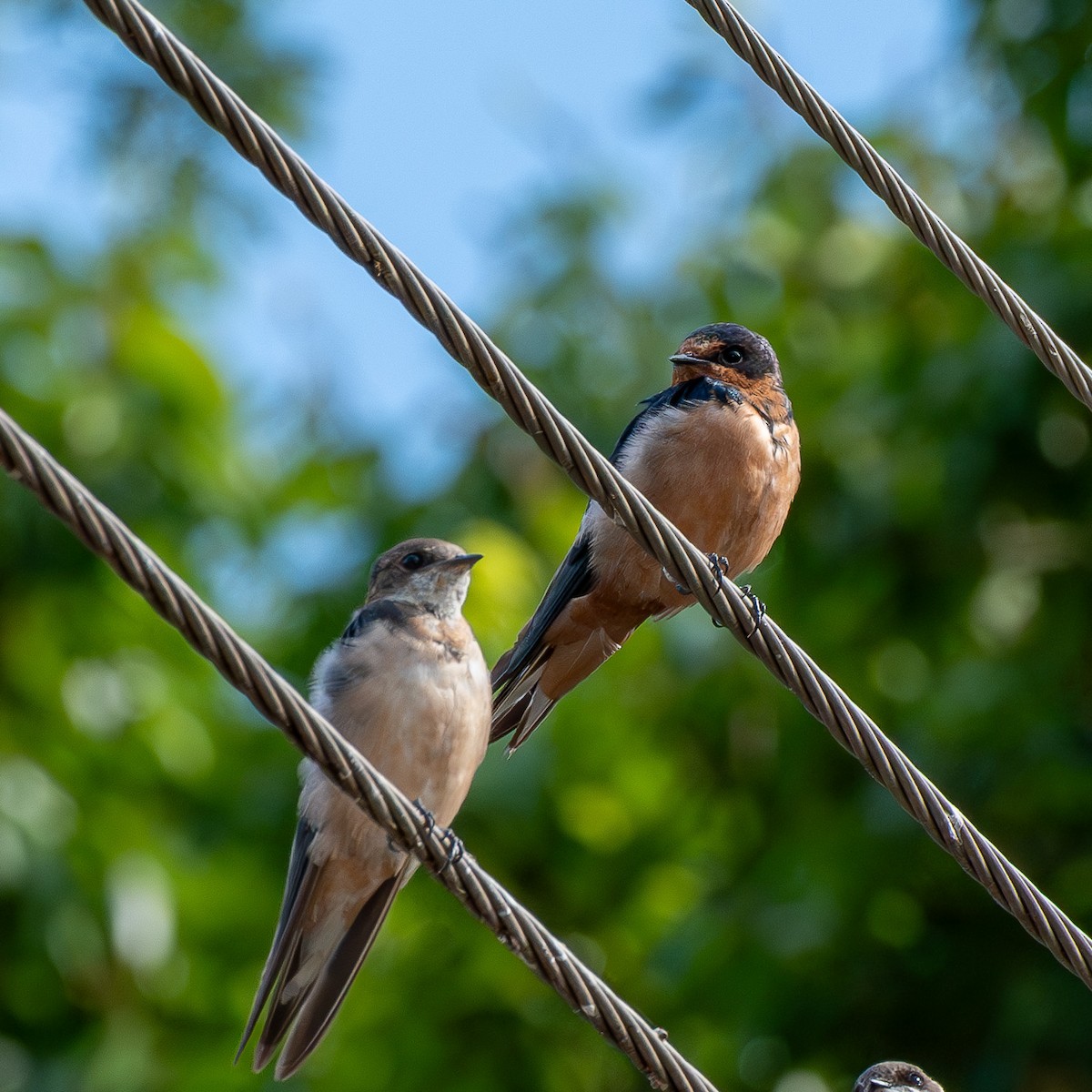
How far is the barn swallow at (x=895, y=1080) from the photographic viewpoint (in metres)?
5.13

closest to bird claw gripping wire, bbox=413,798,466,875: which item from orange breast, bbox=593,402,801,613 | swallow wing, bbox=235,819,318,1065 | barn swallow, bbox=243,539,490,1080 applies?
barn swallow, bbox=243,539,490,1080

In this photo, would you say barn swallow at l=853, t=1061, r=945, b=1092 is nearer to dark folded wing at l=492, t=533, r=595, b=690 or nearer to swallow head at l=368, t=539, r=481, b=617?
dark folded wing at l=492, t=533, r=595, b=690

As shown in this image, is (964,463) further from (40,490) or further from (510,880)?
(40,490)

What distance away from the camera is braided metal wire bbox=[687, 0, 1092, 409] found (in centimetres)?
370

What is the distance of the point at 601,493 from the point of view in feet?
10.9

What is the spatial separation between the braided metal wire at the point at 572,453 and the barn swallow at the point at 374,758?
1.46m

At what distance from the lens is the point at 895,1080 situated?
5.21 m

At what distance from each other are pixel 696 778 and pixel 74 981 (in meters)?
3.76

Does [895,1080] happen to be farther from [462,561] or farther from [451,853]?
[451,853]

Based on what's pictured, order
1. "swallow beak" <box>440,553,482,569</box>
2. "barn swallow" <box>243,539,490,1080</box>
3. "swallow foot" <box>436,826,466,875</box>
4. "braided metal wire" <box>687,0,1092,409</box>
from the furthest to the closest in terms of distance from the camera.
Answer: "swallow beak" <box>440,553,482,569</box>
"barn swallow" <box>243,539,490,1080</box>
"braided metal wire" <box>687,0,1092,409</box>
"swallow foot" <box>436,826,466,875</box>

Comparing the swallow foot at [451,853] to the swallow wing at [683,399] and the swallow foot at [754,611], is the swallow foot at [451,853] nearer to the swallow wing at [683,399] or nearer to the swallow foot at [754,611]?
the swallow foot at [754,611]

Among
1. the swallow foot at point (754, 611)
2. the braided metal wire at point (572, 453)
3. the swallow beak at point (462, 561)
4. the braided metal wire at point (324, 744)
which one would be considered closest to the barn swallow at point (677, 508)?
the swallow beak at point (462, 561)

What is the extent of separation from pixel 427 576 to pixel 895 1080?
2.21 meters

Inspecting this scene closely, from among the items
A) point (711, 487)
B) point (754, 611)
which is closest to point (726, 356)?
point (711, 487)
